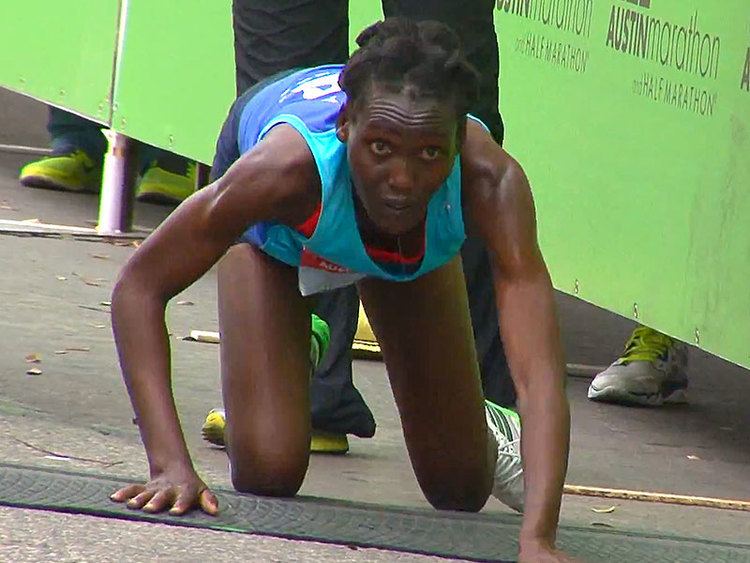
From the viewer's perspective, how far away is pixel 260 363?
3.59 metres

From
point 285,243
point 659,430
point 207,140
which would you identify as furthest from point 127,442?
point 207,140

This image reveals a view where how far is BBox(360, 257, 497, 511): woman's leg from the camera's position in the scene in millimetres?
3578

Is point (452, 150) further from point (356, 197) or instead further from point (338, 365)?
point (338, 365)

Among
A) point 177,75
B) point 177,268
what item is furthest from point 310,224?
point 177,75

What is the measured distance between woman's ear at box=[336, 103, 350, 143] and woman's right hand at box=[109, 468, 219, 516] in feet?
Answer: 2.06

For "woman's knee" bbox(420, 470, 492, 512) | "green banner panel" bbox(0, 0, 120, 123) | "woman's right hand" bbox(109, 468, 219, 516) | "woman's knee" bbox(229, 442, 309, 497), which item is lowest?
"woman's knee" bbox(420, 470, 492, 512)

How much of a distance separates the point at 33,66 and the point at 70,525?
15.3 ft

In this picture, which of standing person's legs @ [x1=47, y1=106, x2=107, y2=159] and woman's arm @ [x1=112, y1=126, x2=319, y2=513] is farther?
standing person's legs @ [x1=47, y1=106, x2=107, y2=159]

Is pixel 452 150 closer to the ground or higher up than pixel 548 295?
higher up

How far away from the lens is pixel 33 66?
24.6 ft

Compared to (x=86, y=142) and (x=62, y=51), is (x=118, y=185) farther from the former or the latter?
(x=86, y=142)

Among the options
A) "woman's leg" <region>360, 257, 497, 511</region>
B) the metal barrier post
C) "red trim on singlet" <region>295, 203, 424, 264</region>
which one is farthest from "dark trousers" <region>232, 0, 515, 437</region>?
the metal barrier post

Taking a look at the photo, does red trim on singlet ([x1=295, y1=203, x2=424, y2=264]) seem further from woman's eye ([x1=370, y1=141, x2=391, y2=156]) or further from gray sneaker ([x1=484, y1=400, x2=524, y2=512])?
gray sneaker ([x1=484, y1=400, x2=524, y2=512])

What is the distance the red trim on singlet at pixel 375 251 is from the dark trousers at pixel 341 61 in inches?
22.5
